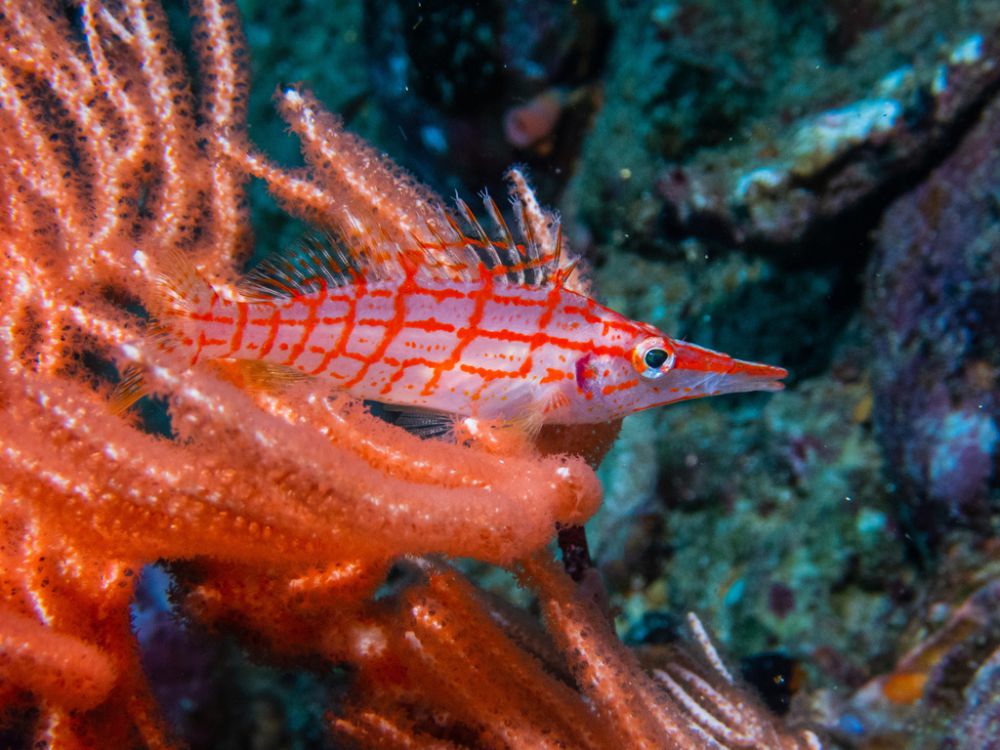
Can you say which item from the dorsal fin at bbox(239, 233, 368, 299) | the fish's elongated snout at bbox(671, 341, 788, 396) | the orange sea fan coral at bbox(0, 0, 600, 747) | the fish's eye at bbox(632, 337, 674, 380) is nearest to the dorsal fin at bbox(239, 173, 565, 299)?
the dorsal fin at bbox(239, 233, 368, 299)

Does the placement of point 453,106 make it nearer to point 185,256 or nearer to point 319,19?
point 319,19

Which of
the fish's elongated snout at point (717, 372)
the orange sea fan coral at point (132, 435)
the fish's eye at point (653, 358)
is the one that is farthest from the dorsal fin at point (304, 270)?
the fish's elongated snout at point (717, 372)

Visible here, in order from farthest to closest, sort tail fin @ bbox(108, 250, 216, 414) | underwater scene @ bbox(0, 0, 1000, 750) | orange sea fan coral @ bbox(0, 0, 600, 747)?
tail fin @ bbox(108, 250, 216, 414) → underwater scene @ bbox(0, 0, 1000, 750) → orange sea fan coral @ bbox(0, 0, 600, 747)

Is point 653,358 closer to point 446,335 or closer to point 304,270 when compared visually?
point 446,335

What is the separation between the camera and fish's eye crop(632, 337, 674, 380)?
8.90ft

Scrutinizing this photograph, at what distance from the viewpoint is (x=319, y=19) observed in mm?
8273

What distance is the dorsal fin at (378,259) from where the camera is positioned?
2.70 meters

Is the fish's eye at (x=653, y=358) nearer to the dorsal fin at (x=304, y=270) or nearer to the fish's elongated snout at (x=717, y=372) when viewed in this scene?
the fish's elongated snout at (x=717, y=372)

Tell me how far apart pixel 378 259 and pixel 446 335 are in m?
0.42

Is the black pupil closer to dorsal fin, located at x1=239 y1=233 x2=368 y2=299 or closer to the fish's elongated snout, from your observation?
the fish's elongated snout

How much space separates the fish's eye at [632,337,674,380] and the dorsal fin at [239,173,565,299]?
1.45 feet

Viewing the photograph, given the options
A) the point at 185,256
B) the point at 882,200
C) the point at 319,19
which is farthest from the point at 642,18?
the point at 185,256

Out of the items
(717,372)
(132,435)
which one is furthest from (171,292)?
(717,372)

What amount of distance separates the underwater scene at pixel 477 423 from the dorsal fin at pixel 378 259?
0.02 m
